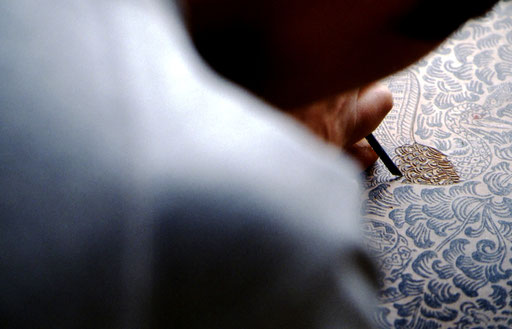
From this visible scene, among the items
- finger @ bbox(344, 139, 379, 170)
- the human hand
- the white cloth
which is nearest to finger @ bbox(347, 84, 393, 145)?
the human hand

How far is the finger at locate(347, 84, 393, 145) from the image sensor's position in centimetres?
58

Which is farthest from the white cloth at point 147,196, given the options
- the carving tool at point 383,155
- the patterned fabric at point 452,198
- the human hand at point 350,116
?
the carving tool at point 383,155

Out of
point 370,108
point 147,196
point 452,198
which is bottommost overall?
point 452,198

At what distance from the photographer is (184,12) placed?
30 centimetres

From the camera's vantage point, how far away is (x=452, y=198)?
28.1 inches

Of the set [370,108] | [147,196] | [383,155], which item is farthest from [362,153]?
[147,196]

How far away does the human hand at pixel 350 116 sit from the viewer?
0.35m

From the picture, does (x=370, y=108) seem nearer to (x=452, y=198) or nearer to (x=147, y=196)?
(x=452, y=198)

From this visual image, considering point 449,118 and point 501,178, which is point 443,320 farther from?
point 449,118

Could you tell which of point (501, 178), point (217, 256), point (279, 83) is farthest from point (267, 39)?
point (501, 178)

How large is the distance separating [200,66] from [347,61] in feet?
0.30

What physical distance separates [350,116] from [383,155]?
0.22m

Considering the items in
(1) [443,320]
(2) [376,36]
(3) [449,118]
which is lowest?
(1) [443,320]

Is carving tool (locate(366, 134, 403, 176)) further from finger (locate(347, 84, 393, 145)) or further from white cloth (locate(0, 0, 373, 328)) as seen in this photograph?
white cloth (locate(0, 0, 373, 328))
